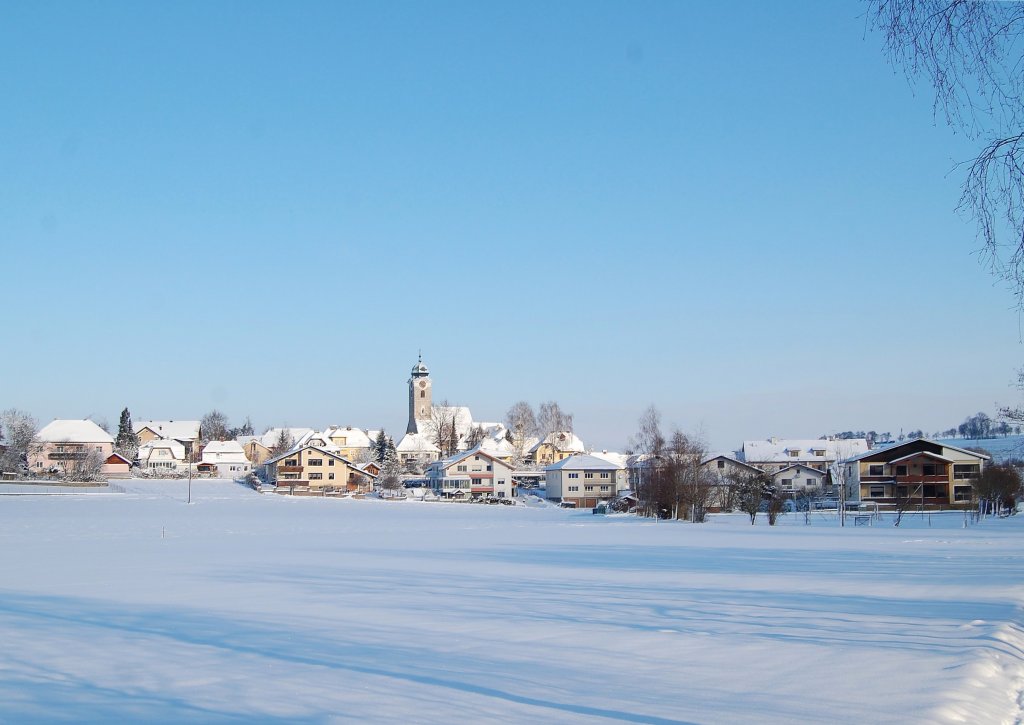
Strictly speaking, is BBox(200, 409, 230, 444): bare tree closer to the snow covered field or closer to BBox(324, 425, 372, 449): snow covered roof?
BBox(324, 425, 372, 449): snow covered roof

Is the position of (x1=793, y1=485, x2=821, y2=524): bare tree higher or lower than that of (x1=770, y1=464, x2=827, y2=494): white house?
lower

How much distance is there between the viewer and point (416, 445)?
138500 mm

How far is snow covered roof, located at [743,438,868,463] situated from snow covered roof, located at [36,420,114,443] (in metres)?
79.5

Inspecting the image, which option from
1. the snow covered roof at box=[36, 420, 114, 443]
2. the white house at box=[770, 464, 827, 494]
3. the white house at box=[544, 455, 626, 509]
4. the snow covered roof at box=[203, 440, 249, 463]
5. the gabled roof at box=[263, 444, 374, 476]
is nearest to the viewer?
the white house at box=[770, 464, 827, 494]

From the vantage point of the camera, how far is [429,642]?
11102 mm

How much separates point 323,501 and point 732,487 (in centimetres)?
3528

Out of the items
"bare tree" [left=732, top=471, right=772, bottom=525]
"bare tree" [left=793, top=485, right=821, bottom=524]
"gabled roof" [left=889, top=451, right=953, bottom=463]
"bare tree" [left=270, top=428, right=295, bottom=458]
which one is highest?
"bare tree" [left=270, top=428, right=295, bottom=458]

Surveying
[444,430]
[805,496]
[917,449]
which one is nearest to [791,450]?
[805,496]

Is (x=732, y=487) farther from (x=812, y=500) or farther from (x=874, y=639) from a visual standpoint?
(x=874, y=639)

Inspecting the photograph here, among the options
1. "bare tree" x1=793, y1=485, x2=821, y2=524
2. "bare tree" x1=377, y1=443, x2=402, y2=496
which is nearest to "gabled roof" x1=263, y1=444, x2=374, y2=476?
"bare tree" x1=377, y1=443, x2=402, y2=496

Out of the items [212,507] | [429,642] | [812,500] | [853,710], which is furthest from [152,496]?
[853,710]

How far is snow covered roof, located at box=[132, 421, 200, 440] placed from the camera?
139625 millimetres

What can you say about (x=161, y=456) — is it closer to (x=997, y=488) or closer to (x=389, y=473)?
(x=389, y=473)

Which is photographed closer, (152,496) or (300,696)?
(300,696)
